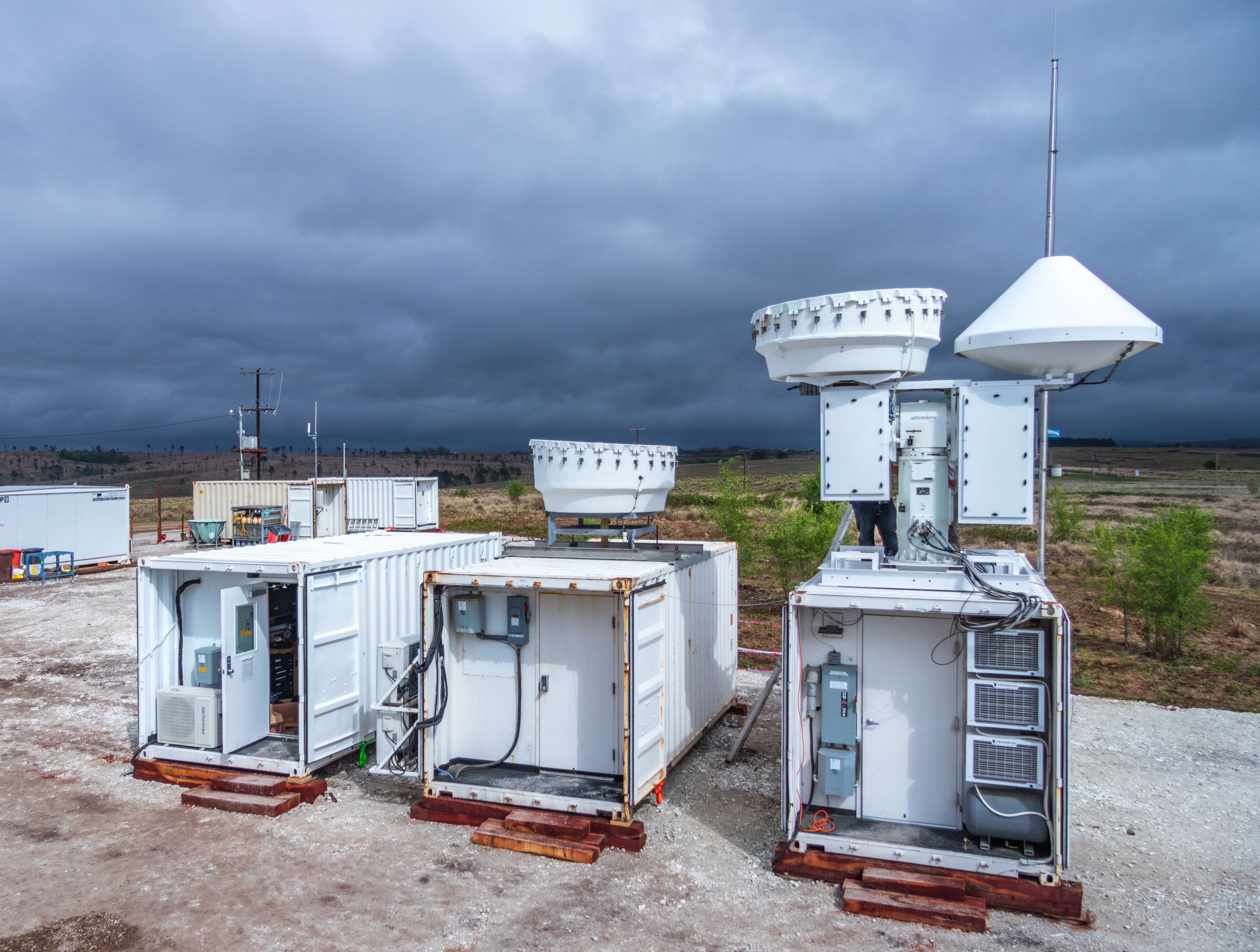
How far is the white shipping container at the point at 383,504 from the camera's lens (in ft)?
120

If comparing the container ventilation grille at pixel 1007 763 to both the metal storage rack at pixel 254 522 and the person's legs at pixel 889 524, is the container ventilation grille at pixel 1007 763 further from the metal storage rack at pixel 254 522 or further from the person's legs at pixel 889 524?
the metal storage rack at pixel 254 522

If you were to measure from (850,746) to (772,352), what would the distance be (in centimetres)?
395

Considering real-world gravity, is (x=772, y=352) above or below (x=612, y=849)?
above

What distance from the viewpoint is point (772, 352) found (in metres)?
8.31

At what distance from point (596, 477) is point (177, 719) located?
5.77 metres

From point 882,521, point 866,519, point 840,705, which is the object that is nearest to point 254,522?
point 866,519

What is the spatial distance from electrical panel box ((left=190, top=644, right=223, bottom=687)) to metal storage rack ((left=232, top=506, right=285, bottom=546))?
25.5 metres

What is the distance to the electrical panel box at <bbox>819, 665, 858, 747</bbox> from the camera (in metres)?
7.40

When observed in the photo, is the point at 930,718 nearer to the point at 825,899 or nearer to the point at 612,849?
the point at 825,899

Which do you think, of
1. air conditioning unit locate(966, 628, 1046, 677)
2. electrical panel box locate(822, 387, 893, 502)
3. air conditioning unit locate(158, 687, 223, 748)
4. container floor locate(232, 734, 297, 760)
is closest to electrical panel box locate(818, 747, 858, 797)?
air conditioning unit locate(966, 628, 1046, 677)

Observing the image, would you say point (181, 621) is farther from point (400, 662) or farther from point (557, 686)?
point (557, 686)

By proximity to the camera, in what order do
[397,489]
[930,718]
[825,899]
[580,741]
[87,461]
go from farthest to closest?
[87,461] < [397,489] < [580,741] < [930,718] < [825,899]

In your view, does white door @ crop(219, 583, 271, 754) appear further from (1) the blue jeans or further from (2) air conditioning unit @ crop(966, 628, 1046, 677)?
(2) air conditioning unit @ crop(966, 628, 1046, 677)

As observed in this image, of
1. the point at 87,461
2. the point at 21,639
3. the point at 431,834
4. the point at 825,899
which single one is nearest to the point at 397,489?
the point at 21,639
